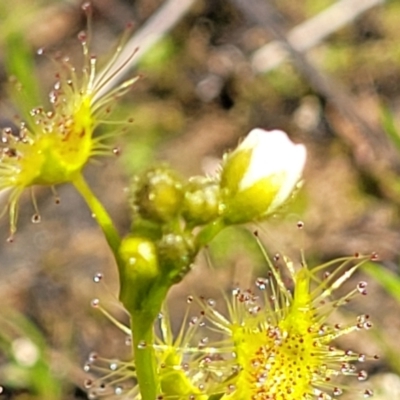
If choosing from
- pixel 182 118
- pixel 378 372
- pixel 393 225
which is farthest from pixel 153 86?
pixel 378 372

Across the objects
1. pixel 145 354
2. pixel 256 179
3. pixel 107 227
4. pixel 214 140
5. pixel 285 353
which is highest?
pixel 107 227

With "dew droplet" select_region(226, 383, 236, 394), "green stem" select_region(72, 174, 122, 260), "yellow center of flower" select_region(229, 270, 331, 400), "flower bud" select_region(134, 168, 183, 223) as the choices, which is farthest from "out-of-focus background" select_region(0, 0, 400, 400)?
"flower bud" select_region(134, 168, 183, 223)

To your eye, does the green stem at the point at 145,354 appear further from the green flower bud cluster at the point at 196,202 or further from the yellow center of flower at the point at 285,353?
the yellow center of flower at the point at 285,353

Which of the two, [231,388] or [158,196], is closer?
[158,196]

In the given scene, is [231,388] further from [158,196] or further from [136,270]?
[158,196]

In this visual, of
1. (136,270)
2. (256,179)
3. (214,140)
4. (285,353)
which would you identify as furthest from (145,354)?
(214,140)

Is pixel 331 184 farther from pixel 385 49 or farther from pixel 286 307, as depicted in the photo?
pixel 286 307
